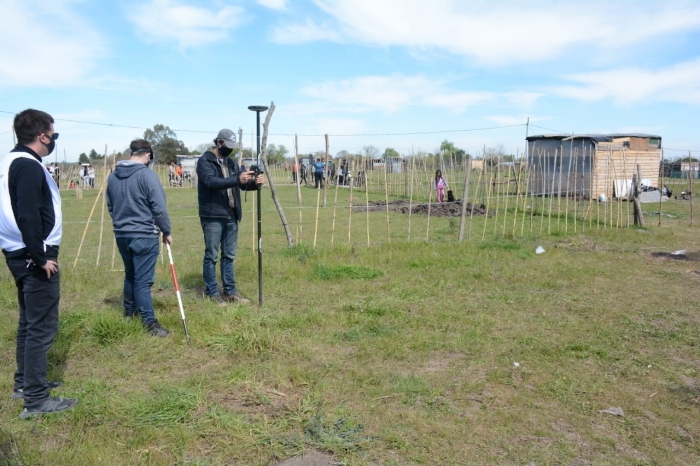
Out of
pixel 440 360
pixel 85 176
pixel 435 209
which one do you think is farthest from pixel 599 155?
pixel 85 176

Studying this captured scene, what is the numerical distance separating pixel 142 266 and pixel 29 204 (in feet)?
5.20

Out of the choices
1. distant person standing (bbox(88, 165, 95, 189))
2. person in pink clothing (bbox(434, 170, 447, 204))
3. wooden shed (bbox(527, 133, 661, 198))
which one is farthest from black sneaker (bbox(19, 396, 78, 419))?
distant person standing (bbox(88, 165, 95, 189))

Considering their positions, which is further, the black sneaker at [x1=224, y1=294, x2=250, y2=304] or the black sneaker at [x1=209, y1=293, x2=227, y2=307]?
the black sneaker at [x1=224, y1=294, x2=250, y2=304]

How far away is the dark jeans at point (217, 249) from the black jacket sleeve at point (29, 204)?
2.36 meters

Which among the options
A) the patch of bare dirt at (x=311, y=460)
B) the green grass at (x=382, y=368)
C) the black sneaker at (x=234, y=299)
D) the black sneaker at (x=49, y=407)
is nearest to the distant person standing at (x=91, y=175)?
the green grass at (x=382, y=368)

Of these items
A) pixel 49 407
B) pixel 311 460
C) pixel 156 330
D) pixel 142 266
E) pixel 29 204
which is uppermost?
pixel 29 204

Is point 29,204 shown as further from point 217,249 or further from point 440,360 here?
point 440,360

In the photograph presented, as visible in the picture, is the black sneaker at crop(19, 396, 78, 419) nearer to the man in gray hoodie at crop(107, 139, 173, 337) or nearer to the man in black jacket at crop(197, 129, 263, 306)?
the man in gray hoodie at crop(107, 139, 173, 337)

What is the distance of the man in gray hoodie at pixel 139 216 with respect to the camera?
4.62 metres

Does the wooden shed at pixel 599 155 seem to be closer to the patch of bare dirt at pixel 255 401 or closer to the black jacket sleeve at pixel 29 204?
the patch of bare dirt at pixel 255 401

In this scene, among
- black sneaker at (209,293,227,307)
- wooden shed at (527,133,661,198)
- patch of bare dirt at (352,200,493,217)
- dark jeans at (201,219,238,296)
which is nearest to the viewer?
dark jeans at (201,219,238,296)

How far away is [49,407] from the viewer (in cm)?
337

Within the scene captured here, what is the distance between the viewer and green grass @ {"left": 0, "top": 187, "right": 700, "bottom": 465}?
3.09 meters

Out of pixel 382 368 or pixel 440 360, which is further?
pixel 440 360
